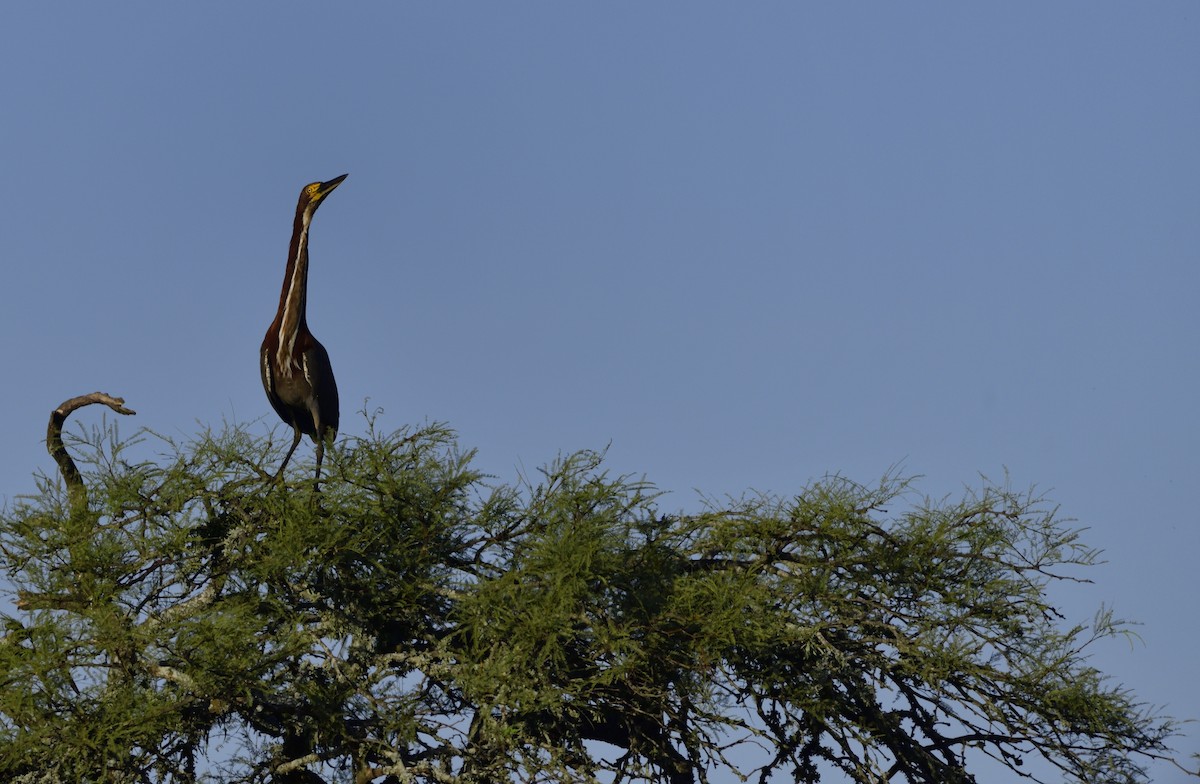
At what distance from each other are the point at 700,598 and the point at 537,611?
85cm

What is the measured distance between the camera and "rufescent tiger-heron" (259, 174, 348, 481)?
795 centimetres

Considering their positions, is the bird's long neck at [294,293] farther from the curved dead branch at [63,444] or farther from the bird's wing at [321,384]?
the curved dead branch at [63,444]

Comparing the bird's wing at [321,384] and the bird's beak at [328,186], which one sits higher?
the bird's beak at [328,186]

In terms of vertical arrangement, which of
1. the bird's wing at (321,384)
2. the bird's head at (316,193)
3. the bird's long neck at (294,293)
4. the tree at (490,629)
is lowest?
the tree at (490,629)

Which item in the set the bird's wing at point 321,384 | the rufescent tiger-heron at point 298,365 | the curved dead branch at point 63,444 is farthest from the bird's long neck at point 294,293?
the curved dead branch at point 63,444

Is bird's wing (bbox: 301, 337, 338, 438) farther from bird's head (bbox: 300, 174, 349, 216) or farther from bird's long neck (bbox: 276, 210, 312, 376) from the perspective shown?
bird's head (bbox: 300, 174, 349, 216)

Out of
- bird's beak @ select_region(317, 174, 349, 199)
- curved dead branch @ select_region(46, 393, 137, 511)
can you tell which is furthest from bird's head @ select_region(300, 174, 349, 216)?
curved dead branch @ select_region(46, 393, 137, 511)

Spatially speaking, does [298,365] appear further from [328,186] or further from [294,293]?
[328,186]

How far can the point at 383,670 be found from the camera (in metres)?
6.33

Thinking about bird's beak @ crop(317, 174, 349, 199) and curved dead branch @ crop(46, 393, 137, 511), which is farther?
bird's beak @ crop(317, 174, 349, 199)

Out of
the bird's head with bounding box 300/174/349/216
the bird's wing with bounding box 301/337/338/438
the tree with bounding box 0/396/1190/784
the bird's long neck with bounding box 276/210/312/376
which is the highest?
the bird's head with bounding box 300/174/349/216

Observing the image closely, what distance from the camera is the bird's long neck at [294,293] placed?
26.4 ft

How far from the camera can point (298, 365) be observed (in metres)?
7.98

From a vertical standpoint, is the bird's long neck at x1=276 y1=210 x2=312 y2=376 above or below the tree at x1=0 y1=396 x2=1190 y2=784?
above
